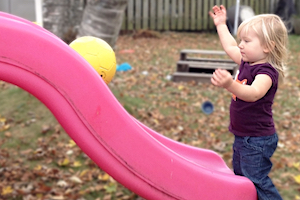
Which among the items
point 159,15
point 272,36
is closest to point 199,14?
point 159,15

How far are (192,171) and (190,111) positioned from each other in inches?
153

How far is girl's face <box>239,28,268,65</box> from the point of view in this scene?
2029mm

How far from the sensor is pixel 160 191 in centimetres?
197

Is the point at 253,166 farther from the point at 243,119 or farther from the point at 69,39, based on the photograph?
the point at 69,39

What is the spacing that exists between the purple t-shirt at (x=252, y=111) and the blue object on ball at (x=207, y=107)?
12.0ft

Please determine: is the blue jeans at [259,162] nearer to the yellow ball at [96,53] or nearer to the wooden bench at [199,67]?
the yellow ball at [96,53]

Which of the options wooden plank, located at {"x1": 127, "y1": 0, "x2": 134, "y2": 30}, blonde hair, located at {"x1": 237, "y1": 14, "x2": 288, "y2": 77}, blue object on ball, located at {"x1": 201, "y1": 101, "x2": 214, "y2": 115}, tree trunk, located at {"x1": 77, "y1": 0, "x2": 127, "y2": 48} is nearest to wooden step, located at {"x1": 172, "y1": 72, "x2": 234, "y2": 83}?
blue object on ball, located at {"x1": 201, "y1": 101, "x2": 214, "y2": 115}

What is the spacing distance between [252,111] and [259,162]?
0.26 meters

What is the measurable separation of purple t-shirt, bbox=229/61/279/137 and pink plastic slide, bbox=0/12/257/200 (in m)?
0.27

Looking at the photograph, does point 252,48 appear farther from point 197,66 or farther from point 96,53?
point 197,66

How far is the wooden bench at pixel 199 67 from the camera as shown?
7.25 metres

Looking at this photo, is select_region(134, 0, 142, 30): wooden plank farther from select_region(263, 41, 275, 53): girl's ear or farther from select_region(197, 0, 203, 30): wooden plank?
select_region(263, 41, 275, 53): girl's ear

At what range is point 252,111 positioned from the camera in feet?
6.84

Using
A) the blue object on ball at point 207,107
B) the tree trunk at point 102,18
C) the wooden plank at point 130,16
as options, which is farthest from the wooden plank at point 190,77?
the wooden plank at point 130,16
